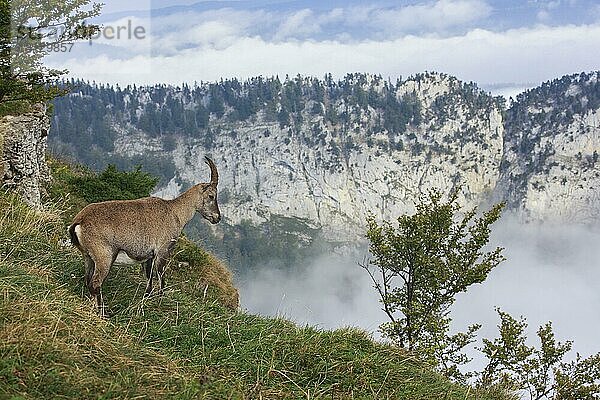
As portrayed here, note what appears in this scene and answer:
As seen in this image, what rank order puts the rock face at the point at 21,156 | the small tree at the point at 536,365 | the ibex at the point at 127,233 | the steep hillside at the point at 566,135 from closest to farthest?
the ibex at the point at 127,233 → the rock face at the point at 21,156 → the small tree at the point at 536,365 → the steep hillside at the point at 566,135

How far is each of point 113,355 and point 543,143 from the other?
202317mm

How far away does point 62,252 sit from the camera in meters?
9.80

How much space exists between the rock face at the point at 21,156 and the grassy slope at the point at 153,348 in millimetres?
3151

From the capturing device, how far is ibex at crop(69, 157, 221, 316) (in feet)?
26.7

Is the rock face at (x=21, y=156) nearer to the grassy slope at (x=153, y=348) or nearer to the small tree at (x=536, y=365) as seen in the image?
the grassy slope at (x=153, y=348)

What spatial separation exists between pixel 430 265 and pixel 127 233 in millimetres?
18553

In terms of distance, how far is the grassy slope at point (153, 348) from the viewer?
5.45 metres

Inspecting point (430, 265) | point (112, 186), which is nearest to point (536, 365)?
point (430, 265)

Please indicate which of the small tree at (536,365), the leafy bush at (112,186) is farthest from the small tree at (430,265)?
the leafy bush at (112,186)

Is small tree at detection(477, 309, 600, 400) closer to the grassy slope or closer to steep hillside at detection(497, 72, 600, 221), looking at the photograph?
the grassy slope

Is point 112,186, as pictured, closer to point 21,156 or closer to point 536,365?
point 21,156

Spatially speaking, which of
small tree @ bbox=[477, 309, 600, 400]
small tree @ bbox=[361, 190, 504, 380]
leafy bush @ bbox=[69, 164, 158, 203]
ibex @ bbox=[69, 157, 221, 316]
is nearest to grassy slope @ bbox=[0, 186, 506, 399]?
ibex @ bbox=[69, 157, 221, 316]

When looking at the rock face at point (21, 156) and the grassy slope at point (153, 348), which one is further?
the rock face at point (21, 156)

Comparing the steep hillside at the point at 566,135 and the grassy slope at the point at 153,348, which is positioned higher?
the grassy slope at the point at 153,348
